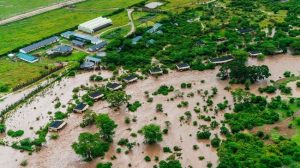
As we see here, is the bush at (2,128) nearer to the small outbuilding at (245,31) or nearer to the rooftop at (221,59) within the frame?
the rooftop at (221,59)

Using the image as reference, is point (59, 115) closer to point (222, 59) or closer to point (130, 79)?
point (130, 79)

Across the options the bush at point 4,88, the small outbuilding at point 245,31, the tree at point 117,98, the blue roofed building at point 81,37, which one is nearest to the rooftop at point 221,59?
the small outbuilding at point 245,31

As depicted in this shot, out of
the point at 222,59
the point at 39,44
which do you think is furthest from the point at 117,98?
the point at 39,44

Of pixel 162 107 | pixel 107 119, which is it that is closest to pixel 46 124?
pixel 107 119

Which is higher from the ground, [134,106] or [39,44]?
[39,44]

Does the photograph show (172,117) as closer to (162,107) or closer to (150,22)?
(162,107)

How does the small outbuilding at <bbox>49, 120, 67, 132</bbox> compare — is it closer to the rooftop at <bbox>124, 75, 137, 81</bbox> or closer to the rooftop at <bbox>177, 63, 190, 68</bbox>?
the rooftop at <bbox>124, 75, 137, 81</bbox>

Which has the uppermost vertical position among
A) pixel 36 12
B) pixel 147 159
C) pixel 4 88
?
pixel 36 12
